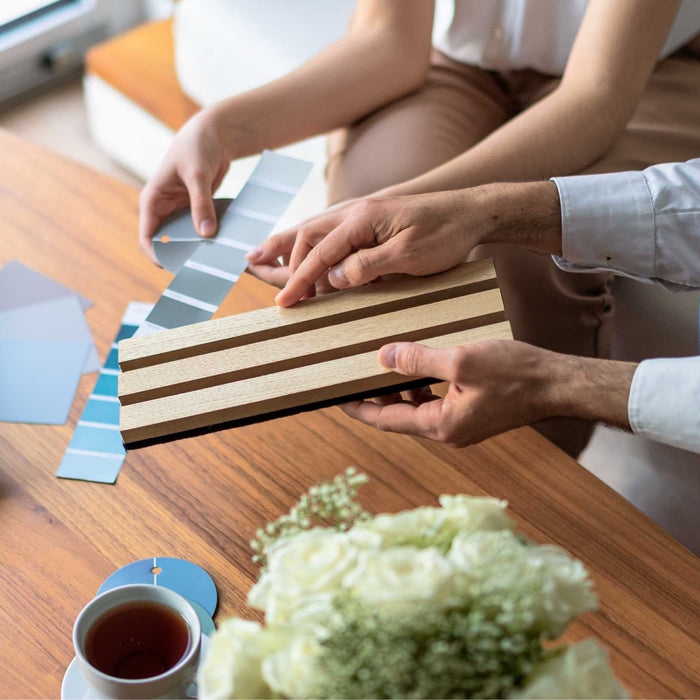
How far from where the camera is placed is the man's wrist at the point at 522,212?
3.55 ft

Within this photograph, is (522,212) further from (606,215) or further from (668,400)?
(668,400)

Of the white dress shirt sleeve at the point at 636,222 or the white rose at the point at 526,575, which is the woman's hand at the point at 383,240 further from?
the white rose at the point at 526,575

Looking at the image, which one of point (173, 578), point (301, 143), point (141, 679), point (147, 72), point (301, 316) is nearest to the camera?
point (141, 679)

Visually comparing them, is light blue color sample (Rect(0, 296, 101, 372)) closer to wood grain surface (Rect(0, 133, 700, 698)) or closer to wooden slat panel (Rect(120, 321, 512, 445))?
wood grain surface (Rect(0, 133, 700, 698))

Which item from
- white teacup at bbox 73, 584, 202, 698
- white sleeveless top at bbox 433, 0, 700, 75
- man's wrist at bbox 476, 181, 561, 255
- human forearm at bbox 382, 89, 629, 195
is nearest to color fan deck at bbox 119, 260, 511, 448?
man's wrist at bbox 476, 181, 561, 255

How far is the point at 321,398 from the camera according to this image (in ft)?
3.01

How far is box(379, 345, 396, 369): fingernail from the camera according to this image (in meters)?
0.90

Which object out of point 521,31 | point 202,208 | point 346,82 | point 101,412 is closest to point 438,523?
point 101,412

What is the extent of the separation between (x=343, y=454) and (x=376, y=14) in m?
0.86

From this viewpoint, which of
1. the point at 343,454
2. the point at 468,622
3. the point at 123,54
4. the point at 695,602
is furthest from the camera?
the point at 123,54

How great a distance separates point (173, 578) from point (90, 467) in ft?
0.64

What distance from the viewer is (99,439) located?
1020 millimetres

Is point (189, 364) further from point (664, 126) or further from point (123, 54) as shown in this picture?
point (123, 54)

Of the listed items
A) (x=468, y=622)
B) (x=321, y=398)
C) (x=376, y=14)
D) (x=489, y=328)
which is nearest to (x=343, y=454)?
(x=321, y=398)
